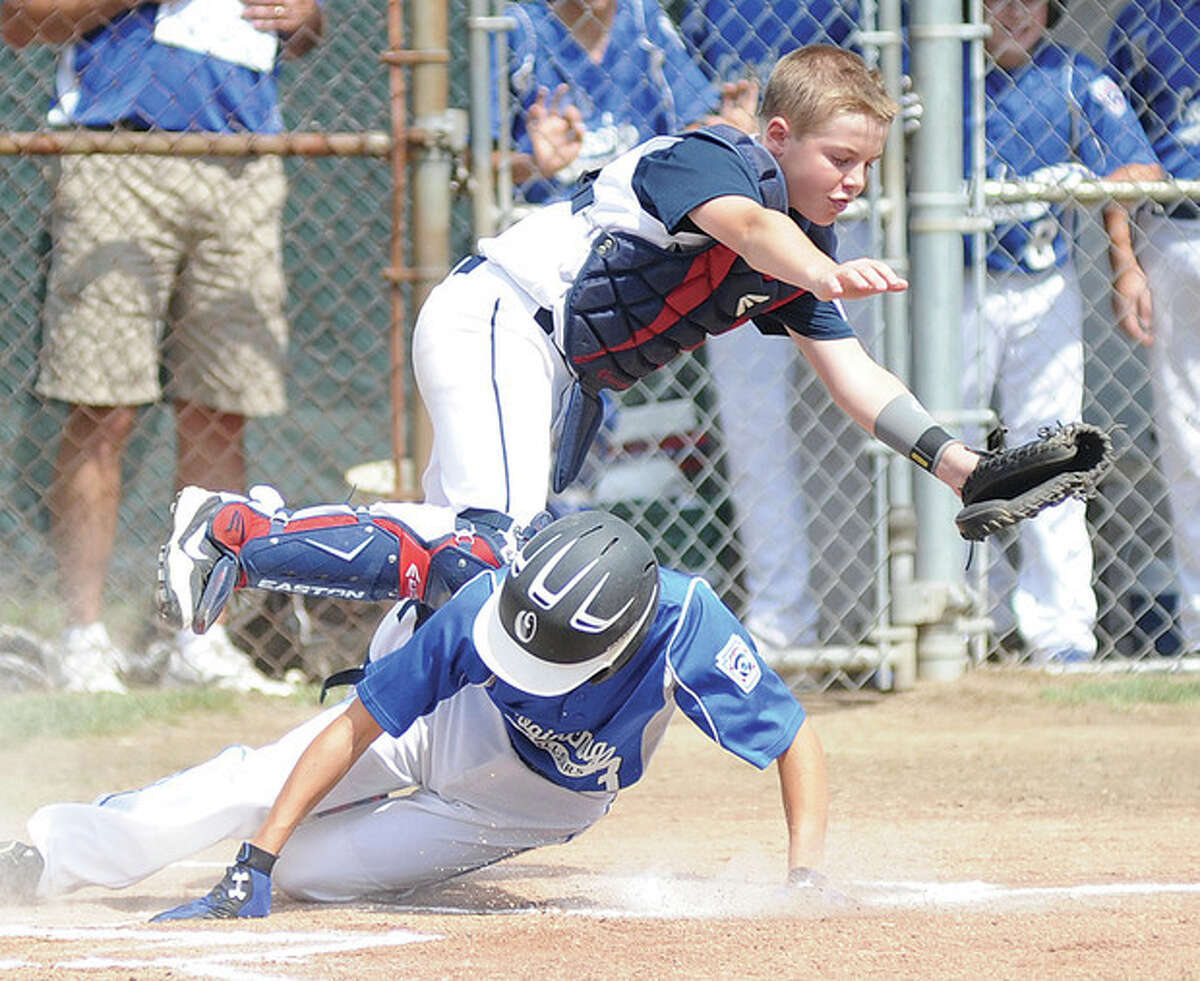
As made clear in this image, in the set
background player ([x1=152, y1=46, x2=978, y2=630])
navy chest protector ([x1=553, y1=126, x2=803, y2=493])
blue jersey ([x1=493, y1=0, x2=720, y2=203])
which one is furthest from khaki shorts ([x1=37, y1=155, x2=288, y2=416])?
navy chest protector ([x1=553, y1=126, x2=803, y2=493])

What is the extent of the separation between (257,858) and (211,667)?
8.03 feet

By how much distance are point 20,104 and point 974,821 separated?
4.05 meters

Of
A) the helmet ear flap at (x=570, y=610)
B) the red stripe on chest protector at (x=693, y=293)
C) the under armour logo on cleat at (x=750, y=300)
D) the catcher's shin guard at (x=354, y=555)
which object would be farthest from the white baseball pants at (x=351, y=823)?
the under armour logo on cleat at (x=750, y=300)

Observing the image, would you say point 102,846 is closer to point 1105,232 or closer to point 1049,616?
point 1049,616

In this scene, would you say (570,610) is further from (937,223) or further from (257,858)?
(937,223)

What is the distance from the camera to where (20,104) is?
641 centimetres

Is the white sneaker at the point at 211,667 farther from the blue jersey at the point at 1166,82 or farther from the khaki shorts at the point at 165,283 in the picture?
the blue jersey at the point at 1166,82

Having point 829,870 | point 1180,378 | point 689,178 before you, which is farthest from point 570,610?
point 1180,378

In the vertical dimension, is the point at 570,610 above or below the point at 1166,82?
below

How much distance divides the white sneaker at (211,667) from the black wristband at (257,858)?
235cm

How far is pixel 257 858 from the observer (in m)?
3.45

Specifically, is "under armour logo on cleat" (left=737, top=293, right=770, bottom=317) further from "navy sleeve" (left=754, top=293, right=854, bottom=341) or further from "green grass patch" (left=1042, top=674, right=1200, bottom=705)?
"green grass patch" (left=1042, top=674, right=1200, bottom=705)

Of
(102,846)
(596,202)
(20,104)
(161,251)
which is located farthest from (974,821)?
(20,104)

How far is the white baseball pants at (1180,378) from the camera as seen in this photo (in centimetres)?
591
